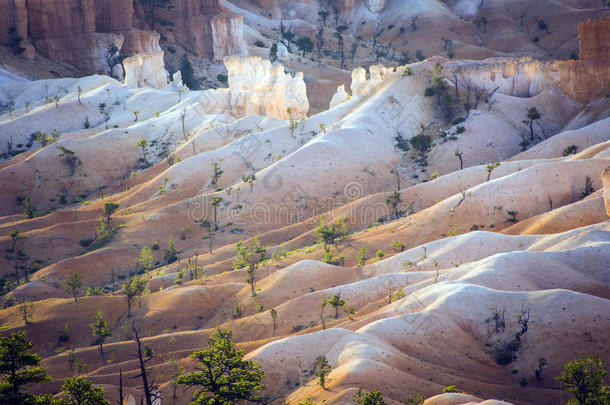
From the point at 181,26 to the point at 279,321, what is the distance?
3463 inches

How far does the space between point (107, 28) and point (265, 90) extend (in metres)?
39.5

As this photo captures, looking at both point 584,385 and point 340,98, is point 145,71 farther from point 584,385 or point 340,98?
point 584,385

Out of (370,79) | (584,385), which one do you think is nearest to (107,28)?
(370,79)

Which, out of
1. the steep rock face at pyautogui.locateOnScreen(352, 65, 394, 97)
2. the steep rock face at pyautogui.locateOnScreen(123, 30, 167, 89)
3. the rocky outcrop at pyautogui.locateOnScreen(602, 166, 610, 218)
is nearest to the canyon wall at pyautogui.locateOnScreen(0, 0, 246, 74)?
the steep rock face at pyautogui.locateOnScreen(123, 30, 167, 89)

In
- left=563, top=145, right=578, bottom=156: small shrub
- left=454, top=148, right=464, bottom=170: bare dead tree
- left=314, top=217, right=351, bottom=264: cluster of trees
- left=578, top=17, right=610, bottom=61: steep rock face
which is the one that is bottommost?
left=314, top=217, right=351, bottom=264: cluster of trees

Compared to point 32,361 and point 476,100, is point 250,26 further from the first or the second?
point 32,361

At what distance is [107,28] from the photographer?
11238cm

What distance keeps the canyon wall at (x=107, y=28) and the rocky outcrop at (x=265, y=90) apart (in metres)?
32.7

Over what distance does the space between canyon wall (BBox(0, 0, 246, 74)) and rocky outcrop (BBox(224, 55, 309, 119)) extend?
107 feet

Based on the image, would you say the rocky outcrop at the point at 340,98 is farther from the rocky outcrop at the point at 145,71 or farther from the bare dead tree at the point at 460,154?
the rocky outcrop at the point at 145,71

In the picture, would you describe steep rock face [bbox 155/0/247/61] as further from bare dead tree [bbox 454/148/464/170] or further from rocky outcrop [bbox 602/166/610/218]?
rocky outcrop [bbox 602/166/610/218]

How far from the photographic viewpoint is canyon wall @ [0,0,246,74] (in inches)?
4237

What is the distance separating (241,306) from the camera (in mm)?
47625

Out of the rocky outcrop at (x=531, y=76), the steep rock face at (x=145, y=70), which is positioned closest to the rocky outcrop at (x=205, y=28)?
the steep rock face at (x=145, y=70)
